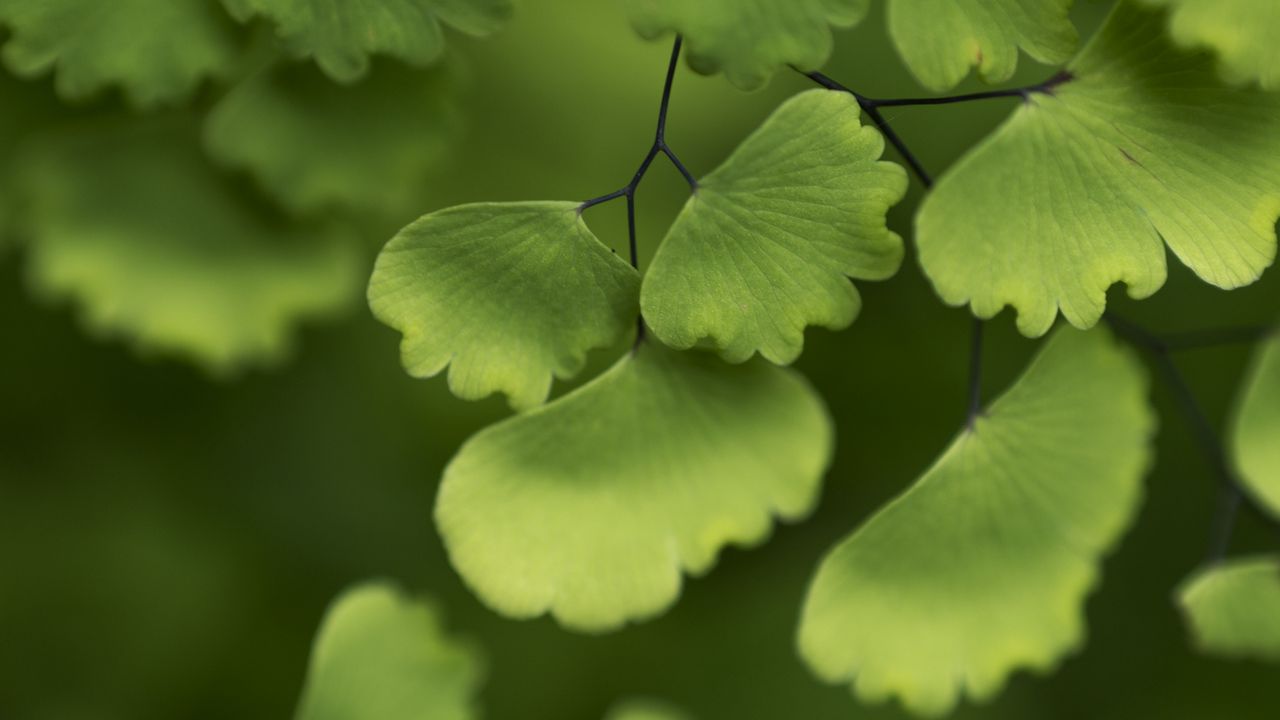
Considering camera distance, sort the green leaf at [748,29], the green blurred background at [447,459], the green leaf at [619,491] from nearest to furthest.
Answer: the green leaf at [748,29] → the green leaf at [619,491] → the green blurred background at [447,459]

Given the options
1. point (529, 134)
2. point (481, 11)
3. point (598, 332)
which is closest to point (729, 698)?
point (529, 134)

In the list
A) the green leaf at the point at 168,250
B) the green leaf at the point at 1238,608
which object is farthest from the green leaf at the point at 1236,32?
the green leaf at the point at 168,250

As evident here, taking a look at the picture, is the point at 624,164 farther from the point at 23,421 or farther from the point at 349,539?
the point at 23,421

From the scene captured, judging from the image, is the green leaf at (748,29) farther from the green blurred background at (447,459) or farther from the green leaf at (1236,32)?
the green blurred background at (447,459)

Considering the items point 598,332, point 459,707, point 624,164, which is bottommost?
point 459,707

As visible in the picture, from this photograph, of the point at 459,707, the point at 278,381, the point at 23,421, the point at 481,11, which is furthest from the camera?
the point at 278,381

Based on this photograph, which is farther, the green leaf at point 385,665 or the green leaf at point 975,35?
the green leaf at point 385,665
